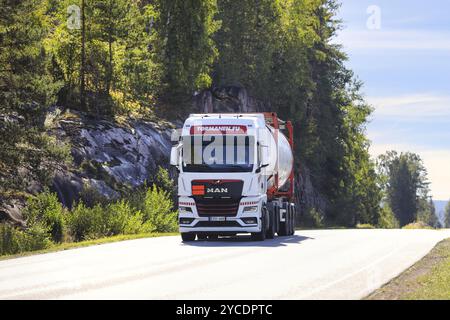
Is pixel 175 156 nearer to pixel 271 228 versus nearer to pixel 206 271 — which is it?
pixel 271 228

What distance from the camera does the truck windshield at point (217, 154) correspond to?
2525cm

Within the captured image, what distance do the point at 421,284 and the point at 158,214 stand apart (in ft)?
71.9

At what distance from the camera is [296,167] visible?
71438 millimetres

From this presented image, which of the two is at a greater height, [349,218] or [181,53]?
[181,53]

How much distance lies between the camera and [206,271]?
15781 millimetres

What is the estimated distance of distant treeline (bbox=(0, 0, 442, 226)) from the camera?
2775 centimetres

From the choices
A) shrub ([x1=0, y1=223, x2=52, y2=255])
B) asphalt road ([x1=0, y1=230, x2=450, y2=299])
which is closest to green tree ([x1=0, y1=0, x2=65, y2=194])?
shrub ([x1=0, y1=223, x2=52, y2=255])

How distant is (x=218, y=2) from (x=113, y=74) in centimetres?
2339

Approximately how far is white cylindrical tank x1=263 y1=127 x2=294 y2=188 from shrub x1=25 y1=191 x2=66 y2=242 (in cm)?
736

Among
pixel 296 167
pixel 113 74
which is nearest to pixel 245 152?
pixel 113 74

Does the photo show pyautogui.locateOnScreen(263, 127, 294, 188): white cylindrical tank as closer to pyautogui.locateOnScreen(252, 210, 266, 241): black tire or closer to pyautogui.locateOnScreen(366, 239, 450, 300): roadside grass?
pyautogui.locateOnScreen(252, 210, 266, 241): black tire

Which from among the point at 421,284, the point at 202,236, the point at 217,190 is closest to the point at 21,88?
the point at 217,190

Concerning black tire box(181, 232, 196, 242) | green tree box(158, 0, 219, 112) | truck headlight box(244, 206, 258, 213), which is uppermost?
green tree box(158, 0, 219, 112)
